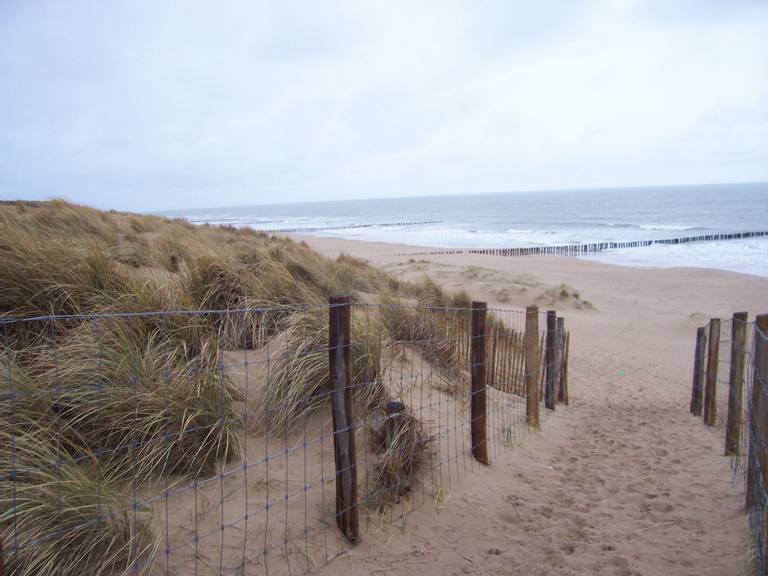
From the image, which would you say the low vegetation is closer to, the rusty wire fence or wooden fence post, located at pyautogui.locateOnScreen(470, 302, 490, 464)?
wooden fence post, located at pyautogui.locateOnScreen(470, 302, 490, 464)

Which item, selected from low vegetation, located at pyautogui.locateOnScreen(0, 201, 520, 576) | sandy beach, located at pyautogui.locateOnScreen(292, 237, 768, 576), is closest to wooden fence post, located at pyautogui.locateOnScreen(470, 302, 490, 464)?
sandy beach, located at pyautogui.locateOnScreen(292, 237, 768, 576)

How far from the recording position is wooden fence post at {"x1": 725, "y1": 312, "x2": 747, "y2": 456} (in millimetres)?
5742

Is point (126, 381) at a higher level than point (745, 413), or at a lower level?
higher

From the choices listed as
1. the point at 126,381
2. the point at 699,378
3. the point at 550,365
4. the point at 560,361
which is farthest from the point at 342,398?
the point at 699,378

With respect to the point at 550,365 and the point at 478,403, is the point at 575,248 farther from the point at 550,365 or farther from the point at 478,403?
the point at 478,403

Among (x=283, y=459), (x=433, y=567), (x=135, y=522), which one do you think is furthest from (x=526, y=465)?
(x=135, y=522)

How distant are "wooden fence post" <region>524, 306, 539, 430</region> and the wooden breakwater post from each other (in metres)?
2.60

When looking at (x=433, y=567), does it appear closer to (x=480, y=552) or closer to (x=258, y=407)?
(x=480, y=552)

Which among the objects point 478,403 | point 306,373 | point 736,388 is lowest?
point 736,388

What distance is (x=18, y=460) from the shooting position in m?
3.05

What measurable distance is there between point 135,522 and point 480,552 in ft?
7.49

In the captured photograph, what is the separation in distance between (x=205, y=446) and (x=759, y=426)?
3760mm

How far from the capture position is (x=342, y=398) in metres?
3.66

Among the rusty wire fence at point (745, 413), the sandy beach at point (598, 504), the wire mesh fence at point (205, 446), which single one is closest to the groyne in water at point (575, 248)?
the sandy beach at point (598, 504)
